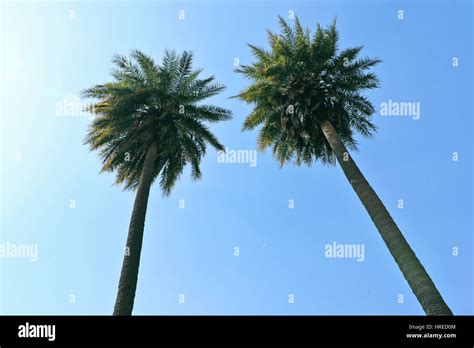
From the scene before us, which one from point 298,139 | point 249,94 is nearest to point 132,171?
point 249,94

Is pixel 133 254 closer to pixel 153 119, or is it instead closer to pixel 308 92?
pixel 153 119

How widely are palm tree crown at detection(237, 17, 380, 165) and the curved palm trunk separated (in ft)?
8.26

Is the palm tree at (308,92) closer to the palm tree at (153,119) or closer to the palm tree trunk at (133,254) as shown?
the palm tree at (153,119)

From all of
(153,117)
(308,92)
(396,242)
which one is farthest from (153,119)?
(396,242)

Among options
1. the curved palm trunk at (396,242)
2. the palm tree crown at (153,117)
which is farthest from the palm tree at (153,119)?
the curved palm trunk at (396,242)

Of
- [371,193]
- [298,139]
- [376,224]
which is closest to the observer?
[376,224]

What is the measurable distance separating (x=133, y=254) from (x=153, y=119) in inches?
289

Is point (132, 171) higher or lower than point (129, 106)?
lower

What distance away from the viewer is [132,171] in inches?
779

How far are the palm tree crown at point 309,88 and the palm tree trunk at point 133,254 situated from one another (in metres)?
7.02
